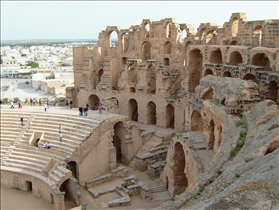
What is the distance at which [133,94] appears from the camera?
26.5 m

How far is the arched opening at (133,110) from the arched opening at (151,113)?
1786 mm

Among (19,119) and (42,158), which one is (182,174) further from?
→ (19,119)

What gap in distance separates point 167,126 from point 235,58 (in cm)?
703

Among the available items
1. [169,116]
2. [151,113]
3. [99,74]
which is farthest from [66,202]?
[99,74]

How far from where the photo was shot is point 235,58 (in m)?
22.7

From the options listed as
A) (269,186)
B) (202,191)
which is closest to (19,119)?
(202,191)

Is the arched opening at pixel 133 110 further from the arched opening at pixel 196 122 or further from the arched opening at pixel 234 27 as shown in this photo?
the arched opening at pixel 234 27

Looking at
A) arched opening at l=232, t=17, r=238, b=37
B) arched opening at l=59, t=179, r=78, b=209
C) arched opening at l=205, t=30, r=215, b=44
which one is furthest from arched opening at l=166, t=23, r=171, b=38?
arched opening at l=59, t=179, r=78, b=209

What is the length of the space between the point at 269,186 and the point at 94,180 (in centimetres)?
1373

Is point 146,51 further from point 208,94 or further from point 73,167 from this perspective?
point 73,167

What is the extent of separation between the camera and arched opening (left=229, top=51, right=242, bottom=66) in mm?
22394

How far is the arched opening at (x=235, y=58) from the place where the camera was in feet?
73.5

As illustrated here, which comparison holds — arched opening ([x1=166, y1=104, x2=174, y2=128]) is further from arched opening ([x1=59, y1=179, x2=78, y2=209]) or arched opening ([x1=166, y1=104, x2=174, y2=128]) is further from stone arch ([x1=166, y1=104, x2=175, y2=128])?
arched opening ([x1=59, y1=179, x2=78, y2=209])

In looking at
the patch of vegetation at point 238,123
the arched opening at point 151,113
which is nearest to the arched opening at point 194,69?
the arched opening at point 151,113
